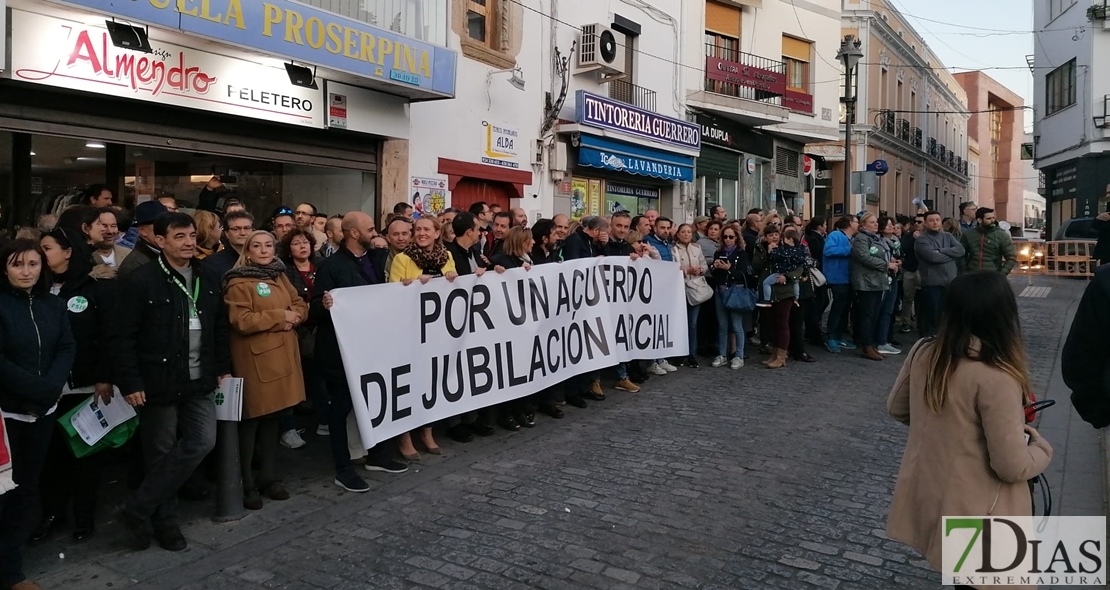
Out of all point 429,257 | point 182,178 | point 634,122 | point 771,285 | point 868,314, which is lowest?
point 868,314

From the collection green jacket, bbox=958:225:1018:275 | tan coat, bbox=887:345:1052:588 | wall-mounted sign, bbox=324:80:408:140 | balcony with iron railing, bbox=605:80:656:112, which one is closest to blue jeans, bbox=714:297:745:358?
green jacket, bbox=958:225:1018:275

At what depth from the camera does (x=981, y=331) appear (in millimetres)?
2830

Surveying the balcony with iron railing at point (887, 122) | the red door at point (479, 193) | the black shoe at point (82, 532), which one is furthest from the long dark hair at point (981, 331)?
the balcony with iron railing at point (887, 122)

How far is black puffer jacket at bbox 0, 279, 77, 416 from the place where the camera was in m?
3.85

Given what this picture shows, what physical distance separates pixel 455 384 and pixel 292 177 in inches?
232

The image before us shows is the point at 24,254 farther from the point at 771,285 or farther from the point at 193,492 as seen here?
the point at 771,285

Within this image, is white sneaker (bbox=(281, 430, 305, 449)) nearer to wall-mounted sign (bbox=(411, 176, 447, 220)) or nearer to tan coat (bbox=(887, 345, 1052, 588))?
Answer: tan coat (bbox=(887, 345, 1052, 588))

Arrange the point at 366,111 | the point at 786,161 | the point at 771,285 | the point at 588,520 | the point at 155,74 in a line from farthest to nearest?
1. the point at 786,161
2. the point at 366,111
3. the point at 771,285
4. the point at 155,74
5. the point at 588,520

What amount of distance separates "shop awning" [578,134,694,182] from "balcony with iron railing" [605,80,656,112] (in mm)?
1008

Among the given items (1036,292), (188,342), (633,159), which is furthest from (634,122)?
(188,342)

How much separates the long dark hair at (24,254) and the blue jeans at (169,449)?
80 cm

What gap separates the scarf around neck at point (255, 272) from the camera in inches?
195

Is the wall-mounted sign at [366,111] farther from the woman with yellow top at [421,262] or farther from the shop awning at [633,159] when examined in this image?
the woman with yellow top at [421,262]

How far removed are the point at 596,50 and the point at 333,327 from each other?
10771 millimetres
